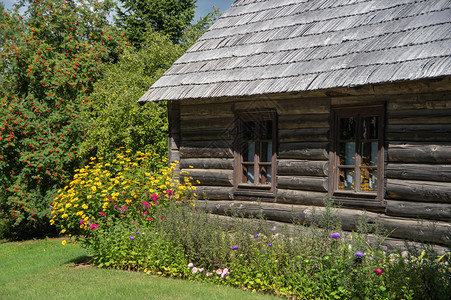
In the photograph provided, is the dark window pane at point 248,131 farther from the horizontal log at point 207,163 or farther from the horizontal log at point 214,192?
the horizontal log at point 214,192

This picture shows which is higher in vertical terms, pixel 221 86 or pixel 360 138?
pixel 221 86

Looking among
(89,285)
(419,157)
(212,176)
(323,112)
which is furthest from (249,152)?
(89,285)

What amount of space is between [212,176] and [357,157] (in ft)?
9.75

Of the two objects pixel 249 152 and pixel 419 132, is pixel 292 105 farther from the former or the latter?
pixel 419 132

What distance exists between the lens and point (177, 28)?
22.6 metres

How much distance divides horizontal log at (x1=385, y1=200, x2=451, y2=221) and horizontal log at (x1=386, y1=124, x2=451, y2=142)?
2.97 ft

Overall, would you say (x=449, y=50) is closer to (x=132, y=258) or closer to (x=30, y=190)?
(x=132, y=258)

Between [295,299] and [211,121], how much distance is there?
14.3ft

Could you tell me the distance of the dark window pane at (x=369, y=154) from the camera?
7.43 m

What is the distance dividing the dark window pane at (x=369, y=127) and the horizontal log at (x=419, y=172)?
2.16ft

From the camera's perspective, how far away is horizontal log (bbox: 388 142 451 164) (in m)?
6.53

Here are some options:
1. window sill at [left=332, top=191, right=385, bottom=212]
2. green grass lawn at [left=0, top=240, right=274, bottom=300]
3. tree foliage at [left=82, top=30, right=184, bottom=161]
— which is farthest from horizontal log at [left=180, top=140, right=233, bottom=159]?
tree foliage at [left=82, top=30, right=184, bottom=161]

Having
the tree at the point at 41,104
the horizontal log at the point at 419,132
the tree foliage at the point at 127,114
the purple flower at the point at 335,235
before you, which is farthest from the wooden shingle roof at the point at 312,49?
the tree at the point at 41,104

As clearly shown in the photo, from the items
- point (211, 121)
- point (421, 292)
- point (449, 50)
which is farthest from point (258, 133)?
point (421, 292)
